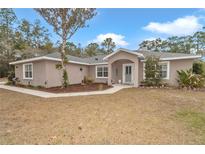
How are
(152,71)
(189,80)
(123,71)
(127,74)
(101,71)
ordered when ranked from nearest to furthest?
1. (189,80)
2. (152,71)
3. (127,74)
4. (123,71)
5. (101,71)

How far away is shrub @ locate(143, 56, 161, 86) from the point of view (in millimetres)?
13609

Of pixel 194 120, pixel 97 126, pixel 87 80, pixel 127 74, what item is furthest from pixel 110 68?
pixel 97 126

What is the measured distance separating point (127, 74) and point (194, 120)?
465 inches

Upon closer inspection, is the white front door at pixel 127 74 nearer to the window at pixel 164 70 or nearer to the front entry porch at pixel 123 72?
the front entry porch at pixel 123 72

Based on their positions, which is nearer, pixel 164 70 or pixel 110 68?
pixel 164 70

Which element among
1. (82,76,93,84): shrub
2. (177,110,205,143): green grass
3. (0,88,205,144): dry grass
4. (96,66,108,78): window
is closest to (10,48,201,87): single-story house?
(96,66,108,78): window

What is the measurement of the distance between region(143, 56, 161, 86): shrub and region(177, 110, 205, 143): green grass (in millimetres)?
7780

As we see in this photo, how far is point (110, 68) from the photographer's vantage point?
15594 millimetres

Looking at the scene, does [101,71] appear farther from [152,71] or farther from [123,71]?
[152,71]

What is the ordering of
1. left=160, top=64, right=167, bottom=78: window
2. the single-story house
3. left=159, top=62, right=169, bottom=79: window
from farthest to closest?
1. left=160, top=64, right=167, bottom=78: window
2. left=159, top=62, right=169, bottom=79: window
3. the single-story house

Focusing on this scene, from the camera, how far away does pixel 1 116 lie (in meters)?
5.61

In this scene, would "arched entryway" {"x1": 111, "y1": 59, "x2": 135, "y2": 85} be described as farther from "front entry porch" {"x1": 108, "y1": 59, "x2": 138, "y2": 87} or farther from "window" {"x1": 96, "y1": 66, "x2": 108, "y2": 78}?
"window" {"x1": 96, "y1": 66, "x2": 108, "y2": 78}
